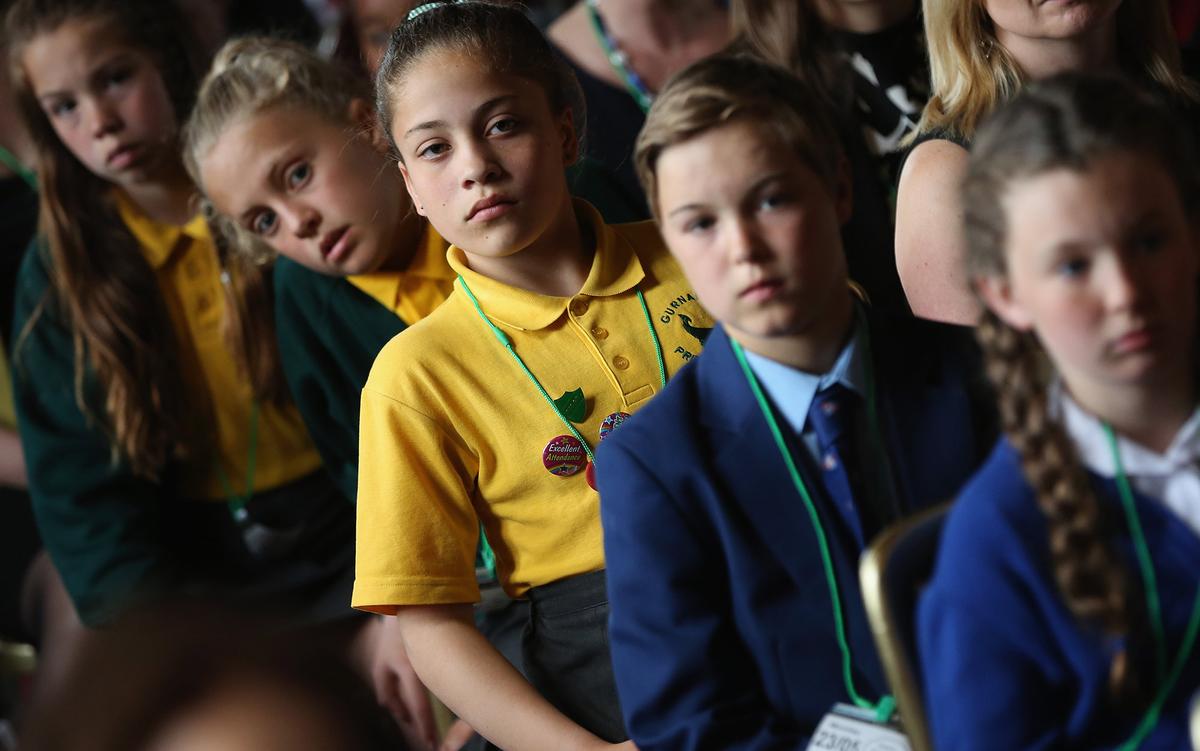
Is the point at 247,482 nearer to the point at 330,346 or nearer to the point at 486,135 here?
the point at 330,346

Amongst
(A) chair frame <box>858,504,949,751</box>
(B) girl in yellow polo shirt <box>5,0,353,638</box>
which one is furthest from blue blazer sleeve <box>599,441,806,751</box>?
(B) girl in yellow polo shirt <box>5,0,353,638</box>

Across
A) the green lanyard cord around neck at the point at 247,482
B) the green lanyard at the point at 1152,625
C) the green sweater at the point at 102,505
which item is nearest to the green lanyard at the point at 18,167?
the green sweater at the point at 102,505

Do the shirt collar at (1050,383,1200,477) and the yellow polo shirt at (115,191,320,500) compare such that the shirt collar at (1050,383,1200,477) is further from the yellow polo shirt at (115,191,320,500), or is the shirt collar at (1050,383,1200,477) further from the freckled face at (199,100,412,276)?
the yellow polo shirt at (115,191,320,500)

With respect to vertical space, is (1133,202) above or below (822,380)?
above

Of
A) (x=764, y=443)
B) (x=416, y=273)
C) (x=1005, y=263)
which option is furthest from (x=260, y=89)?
(x=1005, y=263)

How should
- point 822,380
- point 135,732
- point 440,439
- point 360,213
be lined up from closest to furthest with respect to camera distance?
point 135,732
point 822,380
point 440,439
point 360,213

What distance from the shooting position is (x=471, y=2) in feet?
4.35

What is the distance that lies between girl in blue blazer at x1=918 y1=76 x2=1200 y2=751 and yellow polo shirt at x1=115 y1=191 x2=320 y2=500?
4.17 feet

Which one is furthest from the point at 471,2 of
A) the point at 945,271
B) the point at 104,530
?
the point at 104,530

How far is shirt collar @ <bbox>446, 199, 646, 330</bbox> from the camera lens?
1.30m

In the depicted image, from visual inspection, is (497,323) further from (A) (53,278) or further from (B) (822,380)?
(A) (53,278)

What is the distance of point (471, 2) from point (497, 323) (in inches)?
12.3

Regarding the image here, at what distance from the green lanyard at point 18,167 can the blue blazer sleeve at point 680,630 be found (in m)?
1.61

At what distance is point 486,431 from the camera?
1272 mm
